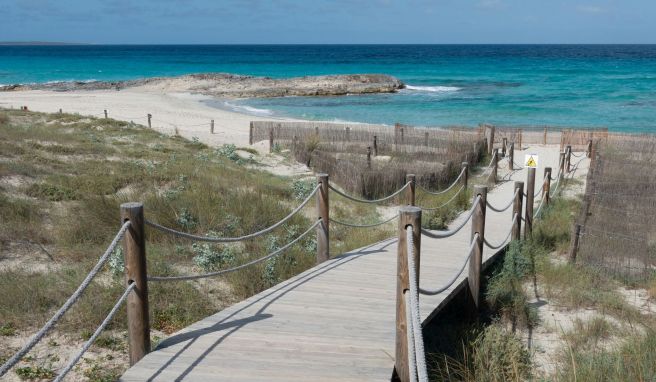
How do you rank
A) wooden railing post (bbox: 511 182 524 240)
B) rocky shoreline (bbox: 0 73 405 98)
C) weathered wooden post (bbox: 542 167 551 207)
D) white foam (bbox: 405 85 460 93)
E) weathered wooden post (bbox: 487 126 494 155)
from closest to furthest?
1. wooden railing post (bbox: 511 182 524 240)
2. weathered wooden post (bbox: 542 167 551 207)
3. weathered wooden post (bbox: 487 126 494 155)
4. rocky shoreline (bbox: 0 73 405 98)
5. white foam (bbox: 405 85 460 93)

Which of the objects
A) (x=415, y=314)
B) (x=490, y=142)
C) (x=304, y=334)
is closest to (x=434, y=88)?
(x=490, y=142)

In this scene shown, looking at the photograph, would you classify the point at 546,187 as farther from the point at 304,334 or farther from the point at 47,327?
the point at 47,327

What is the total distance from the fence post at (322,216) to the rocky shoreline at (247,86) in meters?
50.0

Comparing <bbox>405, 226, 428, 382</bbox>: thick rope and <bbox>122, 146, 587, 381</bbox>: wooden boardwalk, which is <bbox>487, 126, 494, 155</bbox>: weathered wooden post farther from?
<bbox>405, 226, 428, 382</bbox>: thick rope

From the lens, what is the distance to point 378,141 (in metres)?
22.6

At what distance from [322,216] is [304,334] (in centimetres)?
243

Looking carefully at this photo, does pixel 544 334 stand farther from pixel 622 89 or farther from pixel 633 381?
pixel 622 89

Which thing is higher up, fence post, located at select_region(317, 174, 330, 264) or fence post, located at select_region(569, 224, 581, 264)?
fence post, located at select_region(317, 174, 330, 264)

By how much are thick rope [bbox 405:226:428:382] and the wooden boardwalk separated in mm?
789

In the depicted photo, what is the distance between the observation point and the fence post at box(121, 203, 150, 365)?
4.21 metres

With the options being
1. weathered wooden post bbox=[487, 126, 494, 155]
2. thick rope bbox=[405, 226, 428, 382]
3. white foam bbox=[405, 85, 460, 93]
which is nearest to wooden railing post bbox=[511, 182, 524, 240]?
thick rope bbox=[405, 226, 428, 382]

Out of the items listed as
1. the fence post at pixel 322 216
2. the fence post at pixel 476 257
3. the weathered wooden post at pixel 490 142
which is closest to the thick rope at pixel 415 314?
the fence post at pixel 476 257

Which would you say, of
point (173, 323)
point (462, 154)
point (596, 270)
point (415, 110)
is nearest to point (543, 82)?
point (415, 110)

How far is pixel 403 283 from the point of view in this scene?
4.15 m
